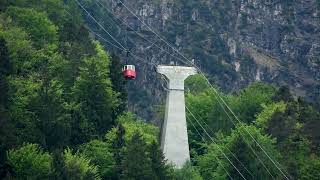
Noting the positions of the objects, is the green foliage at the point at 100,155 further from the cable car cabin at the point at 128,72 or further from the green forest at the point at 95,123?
the cable car cabin at the point at 128,72

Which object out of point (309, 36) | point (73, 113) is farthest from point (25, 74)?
point (309, 36)

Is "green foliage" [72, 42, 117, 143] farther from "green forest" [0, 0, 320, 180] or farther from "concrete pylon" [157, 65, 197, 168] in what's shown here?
"concrete pylon" [157, 65, 197, 168]

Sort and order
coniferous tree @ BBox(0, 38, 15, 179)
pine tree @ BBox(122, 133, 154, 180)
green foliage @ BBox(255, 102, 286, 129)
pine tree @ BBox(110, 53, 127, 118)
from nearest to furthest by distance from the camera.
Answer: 1. coniferous tree @ BBox(0, 38, 15, 179)
2. pine tree @ BBox(122, 133, 154, 180)
3. pine tree @ BBox(110, 53, 127, 118)
4. green foliage @ BBox(255, 102, 286, 129)

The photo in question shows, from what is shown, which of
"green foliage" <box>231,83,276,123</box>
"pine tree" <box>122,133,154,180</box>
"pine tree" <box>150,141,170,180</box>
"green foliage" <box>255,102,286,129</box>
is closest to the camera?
"pine tree" <box>122,133,154,180</box>

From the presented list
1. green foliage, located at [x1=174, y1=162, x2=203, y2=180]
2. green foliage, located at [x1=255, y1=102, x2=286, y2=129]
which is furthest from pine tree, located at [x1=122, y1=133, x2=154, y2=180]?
green foliage, located at [x1=255, y1=102, x2=286, y2=129]

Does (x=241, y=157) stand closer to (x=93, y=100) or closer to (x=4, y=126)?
(x=93, y=100)

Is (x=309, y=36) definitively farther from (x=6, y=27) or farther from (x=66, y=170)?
(x=66, y=170)
